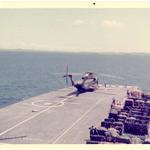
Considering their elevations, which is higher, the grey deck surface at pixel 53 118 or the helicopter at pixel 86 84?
the helicopter at pixel 86 84

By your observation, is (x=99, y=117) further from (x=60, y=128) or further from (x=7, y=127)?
(x=7, y=127)

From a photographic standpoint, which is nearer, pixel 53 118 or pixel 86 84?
pixel 53 118

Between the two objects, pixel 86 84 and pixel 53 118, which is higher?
pixel 86 84

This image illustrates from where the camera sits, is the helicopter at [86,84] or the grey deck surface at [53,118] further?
the helicopter at [86,84]
